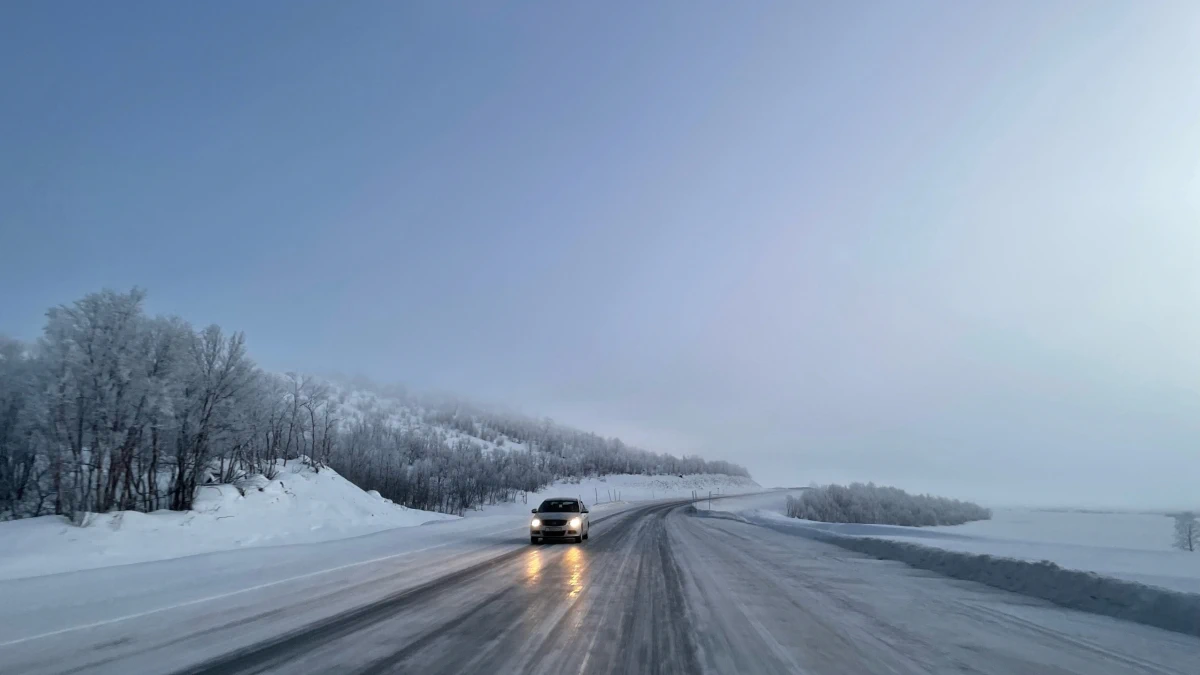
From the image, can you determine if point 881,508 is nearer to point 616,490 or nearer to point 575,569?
point 575,569

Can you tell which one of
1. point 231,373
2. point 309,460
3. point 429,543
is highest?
point 231,373

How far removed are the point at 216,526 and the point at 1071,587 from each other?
79.0 ft

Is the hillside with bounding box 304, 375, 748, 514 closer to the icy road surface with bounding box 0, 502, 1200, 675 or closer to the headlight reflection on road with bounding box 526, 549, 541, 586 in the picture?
the headlight reflection on road with bounding box 526, 549, 541, 586

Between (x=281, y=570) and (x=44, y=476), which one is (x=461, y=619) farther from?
(x=44, y=476)

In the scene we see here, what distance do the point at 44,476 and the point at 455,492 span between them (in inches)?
2366

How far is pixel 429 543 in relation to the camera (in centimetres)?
2373

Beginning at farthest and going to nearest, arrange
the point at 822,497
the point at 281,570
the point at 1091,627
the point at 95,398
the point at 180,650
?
the point at 822,497 < the point at 95,398 < the point at 281,570 < the point at 1091,627 < the point at 180,650

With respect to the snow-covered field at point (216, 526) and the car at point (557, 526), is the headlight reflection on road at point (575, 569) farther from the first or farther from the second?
the snow-covered field at point (216, 526)

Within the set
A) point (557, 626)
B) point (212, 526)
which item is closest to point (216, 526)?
point (212, 526)

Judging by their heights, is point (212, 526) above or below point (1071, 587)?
below

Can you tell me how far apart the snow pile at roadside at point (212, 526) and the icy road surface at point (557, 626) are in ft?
7.95

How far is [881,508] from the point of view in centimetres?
6325

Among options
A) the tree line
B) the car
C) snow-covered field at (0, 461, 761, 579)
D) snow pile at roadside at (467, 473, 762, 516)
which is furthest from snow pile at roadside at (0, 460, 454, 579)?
snow pile at roadside at (467, 473, 762, 516)

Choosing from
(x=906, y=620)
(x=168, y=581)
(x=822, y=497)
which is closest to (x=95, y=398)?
(x=168, y=581)
